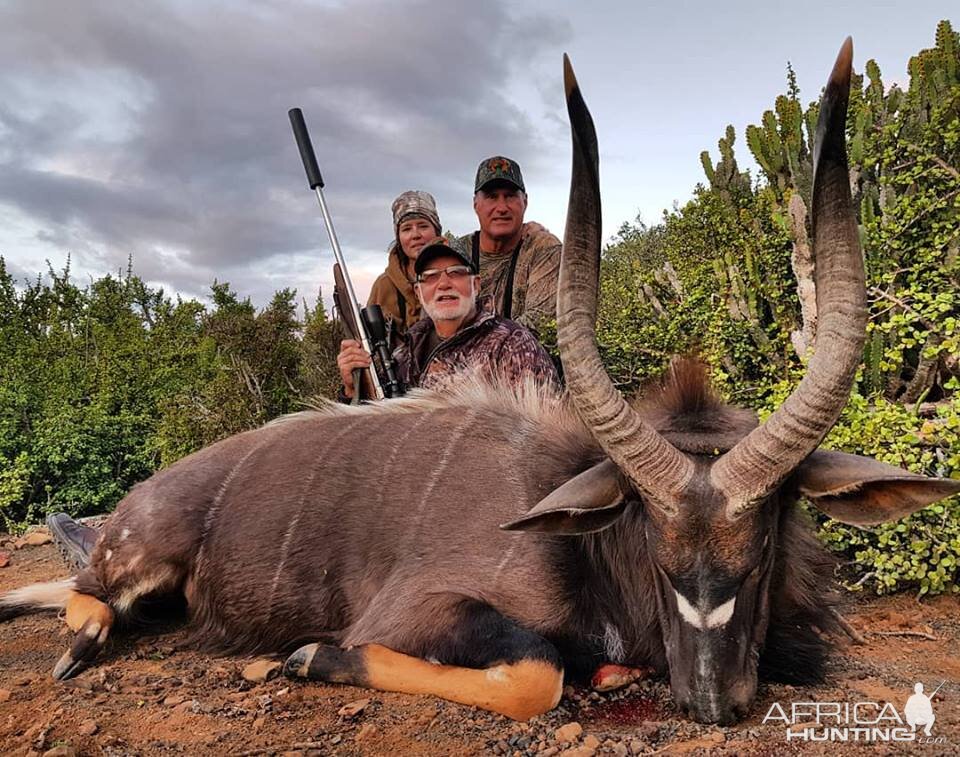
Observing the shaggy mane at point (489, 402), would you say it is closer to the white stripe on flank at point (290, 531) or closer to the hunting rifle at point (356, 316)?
the white stripe on flank at point (290, 531)

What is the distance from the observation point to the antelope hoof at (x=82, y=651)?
317cm

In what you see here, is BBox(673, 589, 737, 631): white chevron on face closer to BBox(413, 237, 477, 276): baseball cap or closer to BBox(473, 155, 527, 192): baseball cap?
BBox(413, 237, 477, 276): baseball cap

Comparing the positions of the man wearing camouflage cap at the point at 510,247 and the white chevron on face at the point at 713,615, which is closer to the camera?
the white chevron on face at the point at 713,615

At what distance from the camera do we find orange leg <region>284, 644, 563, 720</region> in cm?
246

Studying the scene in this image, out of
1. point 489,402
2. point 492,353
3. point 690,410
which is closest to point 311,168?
point 492,353

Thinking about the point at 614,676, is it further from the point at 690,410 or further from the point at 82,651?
the point at 82,651

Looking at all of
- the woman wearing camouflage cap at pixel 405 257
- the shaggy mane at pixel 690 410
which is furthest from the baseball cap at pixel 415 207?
the shaggy mane at pixel 690 410

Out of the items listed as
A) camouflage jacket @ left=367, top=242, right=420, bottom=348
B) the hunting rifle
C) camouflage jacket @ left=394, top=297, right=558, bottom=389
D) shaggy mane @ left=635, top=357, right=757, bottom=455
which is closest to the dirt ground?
shaggy mane @ left=635, top=357, right=757, bottom=455

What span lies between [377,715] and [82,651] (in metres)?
1.54

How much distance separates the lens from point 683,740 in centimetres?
221

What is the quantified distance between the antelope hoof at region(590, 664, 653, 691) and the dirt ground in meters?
0.03

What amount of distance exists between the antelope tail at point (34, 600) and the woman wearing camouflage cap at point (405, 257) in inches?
123

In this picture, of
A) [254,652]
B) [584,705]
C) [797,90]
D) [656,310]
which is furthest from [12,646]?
[797,90]

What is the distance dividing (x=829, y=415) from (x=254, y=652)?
2.57 metres
